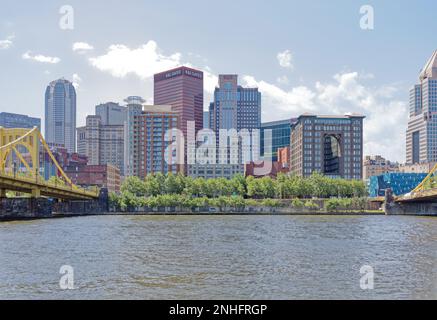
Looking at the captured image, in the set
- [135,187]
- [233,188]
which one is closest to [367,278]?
[233,188]

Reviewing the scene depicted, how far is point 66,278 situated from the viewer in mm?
28406

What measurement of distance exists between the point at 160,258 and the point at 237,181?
133928 mm

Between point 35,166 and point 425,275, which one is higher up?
point 35,166

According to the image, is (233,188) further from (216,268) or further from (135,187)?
(216,268)

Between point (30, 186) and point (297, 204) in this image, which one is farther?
point (297, 204)

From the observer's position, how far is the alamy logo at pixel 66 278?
87.5 feet

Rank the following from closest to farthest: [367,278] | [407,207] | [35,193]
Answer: [367,278]
[35,193]
[407,207]

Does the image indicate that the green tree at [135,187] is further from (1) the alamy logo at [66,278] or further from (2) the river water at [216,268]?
(1) the alamy logo at [66,278]

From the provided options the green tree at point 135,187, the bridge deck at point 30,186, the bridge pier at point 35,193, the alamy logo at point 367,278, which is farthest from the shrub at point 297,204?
the alamy logo at point 367,278
